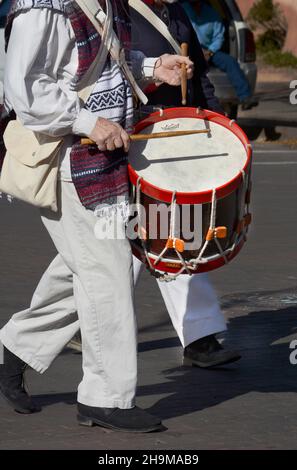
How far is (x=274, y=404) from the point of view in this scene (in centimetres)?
586

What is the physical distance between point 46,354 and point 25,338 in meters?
0.11

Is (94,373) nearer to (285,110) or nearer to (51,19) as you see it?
(51,19)

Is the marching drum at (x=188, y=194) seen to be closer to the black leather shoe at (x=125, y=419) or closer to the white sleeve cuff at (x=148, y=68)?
the white sleeve cuff at (x=148, y=68)

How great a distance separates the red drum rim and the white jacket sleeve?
1.06ft

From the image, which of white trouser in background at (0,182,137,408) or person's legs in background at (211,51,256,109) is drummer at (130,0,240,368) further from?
person's legs in background at (211,51,256,109)

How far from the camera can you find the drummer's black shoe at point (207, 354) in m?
6.51

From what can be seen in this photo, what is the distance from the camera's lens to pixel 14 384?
5.72 meters


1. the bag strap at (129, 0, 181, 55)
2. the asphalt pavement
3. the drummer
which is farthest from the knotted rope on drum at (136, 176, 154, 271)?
the drummer

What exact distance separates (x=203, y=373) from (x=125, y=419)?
4.03 feet

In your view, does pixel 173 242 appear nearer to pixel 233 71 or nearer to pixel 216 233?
pixel 216 233

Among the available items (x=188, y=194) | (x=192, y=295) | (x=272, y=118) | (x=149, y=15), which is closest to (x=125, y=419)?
(x=188, y=194)

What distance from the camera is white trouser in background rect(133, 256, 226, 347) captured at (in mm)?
6578

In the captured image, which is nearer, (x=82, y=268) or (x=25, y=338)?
(x=82, y=268)
